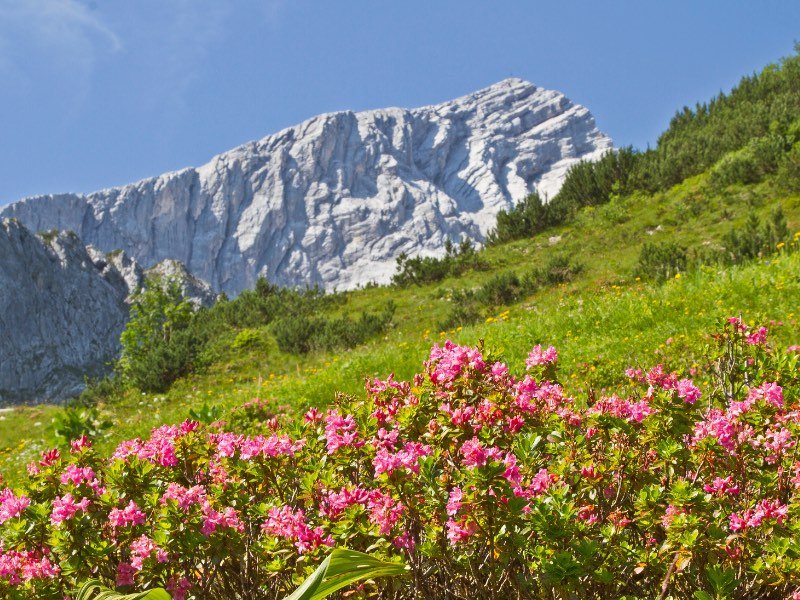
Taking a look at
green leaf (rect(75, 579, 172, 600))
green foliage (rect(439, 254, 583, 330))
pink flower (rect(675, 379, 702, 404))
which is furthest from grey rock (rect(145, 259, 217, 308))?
pink flower (rect(675, 379, 702, 404))

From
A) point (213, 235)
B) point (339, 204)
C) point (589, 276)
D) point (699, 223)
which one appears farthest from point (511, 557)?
point (213, 235)

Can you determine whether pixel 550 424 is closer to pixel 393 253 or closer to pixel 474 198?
pixel 393 253

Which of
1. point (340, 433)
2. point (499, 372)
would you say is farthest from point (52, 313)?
point (499, 372)

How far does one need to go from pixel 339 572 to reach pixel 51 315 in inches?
4437

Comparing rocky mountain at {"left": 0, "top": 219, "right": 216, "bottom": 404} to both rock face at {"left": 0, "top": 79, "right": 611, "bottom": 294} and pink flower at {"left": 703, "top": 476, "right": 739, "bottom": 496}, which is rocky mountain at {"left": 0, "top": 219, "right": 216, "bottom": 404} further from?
pink flower at {"left": 703, "top": 476, "right": 739, "bottom": 496}

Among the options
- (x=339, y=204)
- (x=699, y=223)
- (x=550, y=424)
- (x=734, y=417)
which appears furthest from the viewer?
(x=339, y=204)

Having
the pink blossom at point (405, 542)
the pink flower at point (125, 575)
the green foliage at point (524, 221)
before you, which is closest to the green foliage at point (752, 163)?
the green foliage at point (524, 221)

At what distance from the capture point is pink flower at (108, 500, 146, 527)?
6.79 feet

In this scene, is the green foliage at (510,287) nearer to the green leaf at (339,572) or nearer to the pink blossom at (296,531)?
the pink blossom at (296,531)

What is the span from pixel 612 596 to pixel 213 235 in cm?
16940

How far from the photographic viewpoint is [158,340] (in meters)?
18.5

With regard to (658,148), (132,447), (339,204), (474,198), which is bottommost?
(132,447)

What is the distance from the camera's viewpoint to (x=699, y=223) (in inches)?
719

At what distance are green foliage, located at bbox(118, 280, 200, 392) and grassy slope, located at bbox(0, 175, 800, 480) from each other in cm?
70
